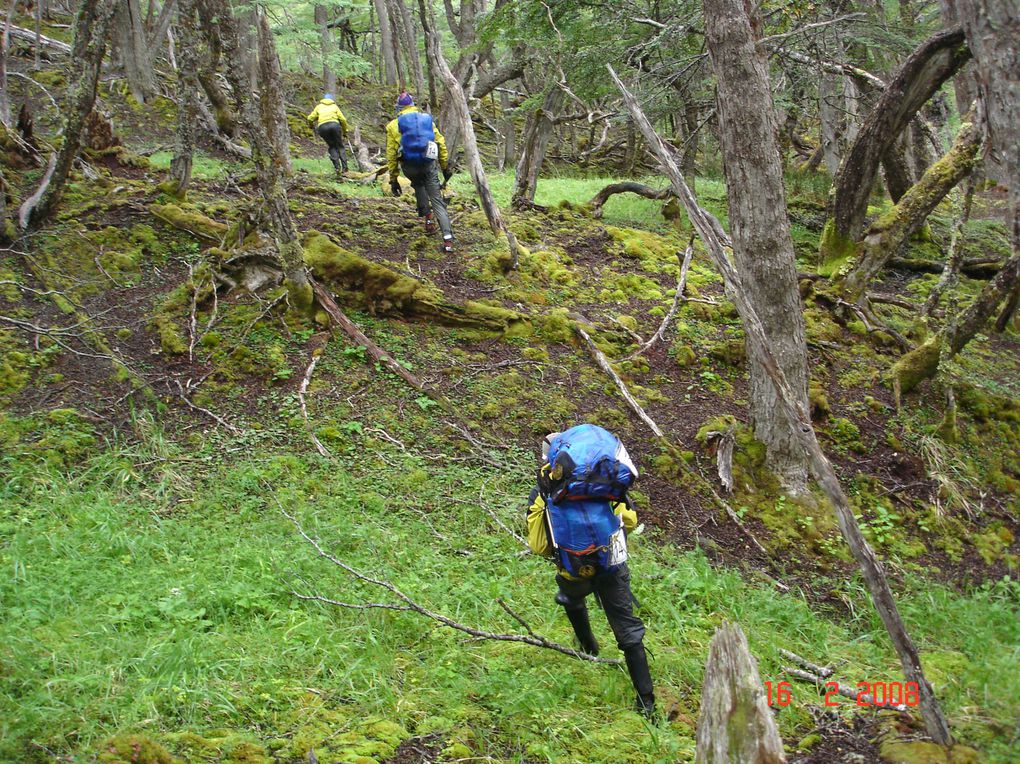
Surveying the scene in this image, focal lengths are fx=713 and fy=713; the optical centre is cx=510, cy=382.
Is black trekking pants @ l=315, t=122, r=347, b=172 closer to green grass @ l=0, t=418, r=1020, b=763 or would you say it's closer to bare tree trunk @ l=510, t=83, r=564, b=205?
bare tree trunk @ l=510, t=83, r=564, b=205

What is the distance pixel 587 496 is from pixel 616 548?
1.28ft

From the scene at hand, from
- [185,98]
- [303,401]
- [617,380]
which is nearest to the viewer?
[303,401]

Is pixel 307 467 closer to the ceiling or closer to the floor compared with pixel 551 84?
closer to the floor

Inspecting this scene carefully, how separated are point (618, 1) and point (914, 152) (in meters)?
8.34

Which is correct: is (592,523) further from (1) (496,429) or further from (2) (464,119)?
(2) (464,119)

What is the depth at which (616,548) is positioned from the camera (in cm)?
405

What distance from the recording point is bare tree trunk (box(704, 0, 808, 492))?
21.5 feet

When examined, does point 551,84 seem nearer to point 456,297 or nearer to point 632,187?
point 632,187

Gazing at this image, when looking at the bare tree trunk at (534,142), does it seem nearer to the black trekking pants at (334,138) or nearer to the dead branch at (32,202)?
the black trekking pants at (334,138)

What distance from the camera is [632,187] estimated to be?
44.7 ft

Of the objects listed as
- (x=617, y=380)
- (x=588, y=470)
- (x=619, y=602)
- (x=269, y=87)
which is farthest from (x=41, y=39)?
(x=619, y=602)

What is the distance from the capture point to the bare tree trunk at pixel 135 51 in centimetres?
1532

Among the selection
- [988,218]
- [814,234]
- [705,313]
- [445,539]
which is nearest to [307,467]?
[445,539]

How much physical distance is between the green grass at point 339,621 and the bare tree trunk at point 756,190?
221 cm
